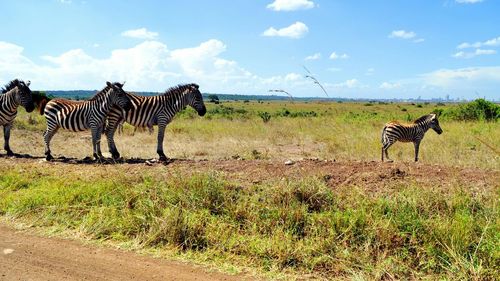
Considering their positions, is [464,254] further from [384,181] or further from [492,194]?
[384,181]

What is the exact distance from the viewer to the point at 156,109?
10594mm

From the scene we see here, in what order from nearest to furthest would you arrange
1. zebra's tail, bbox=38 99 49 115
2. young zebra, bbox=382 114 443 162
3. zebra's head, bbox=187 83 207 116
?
zebra's head, bbox=187 83 207 116 < zebra's tail, bbox=38 99 49 115 < young zebra, bbox=382 114 443 162

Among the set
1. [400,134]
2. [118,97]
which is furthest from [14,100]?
[400,134]

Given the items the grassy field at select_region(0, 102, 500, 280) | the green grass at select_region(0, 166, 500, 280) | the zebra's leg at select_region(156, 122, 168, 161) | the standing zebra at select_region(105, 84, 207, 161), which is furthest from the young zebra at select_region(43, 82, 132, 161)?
the green grass at select_region(0, 166, 500, 280)

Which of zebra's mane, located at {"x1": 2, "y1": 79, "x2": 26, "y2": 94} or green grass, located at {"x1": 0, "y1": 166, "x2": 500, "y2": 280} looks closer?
green grass, located at {"x1": 0, "y1": 166, "x2": 500, "y2": 280}

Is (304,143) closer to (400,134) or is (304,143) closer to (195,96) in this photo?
(400,134)

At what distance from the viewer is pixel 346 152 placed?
524 inches

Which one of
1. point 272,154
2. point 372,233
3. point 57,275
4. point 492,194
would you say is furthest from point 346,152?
point 57,275

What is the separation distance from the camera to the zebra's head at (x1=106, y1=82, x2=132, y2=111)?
10188 mm

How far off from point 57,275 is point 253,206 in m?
2.60

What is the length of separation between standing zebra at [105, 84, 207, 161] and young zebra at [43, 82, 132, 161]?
310mm

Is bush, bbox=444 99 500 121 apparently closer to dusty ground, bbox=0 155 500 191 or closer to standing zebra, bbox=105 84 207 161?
dusty ground, bbox=0 155 500 191

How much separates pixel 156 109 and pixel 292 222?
6045 millimetres

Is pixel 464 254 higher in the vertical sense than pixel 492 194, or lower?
Answer: lower
